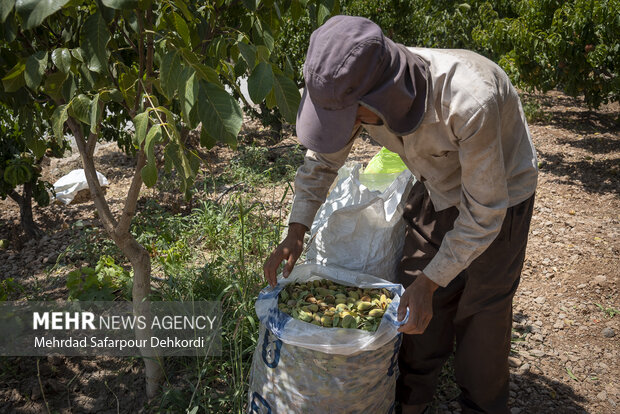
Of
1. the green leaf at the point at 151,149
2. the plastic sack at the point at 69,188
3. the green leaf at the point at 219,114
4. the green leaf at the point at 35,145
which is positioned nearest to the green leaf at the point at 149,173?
the green leaf at the point at 151,149

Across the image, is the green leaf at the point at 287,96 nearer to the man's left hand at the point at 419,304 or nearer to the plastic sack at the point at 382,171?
the man's left hand at the point at 419,304

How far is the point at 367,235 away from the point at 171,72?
3.96 ft

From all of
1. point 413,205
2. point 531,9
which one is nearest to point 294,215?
point 413,205

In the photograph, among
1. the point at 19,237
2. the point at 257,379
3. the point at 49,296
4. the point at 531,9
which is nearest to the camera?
the point at 257,379

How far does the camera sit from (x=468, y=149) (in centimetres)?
136

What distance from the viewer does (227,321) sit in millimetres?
2348

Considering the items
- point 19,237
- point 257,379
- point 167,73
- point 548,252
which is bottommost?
point 19,237

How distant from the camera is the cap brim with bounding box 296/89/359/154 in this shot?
130 centimetres

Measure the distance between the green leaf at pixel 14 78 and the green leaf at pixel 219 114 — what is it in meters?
0.57

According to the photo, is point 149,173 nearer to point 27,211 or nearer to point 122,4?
point 122,4

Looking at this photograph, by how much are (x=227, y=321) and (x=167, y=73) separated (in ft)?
4.47

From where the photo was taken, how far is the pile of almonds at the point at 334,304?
1701 millimetres

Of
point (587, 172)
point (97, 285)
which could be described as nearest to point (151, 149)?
point (97, 285)

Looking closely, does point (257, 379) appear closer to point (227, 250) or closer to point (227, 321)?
point (227, 321)
